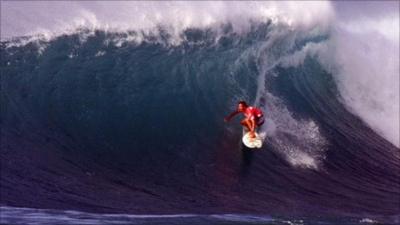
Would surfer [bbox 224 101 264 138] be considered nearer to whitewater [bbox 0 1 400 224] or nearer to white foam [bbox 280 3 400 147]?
whitewater [bbox 0 1 400 224]

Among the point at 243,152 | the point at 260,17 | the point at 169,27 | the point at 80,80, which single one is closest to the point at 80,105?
the point at 80,80

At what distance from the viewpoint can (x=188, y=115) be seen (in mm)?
11195

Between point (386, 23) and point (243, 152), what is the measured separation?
1233 cm

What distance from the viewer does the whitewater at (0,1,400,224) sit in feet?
27.2

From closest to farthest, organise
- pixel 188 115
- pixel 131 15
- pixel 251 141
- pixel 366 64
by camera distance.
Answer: pixel 251 141 < pixel 188 115 < pixel 131 15 < pixel 366 64

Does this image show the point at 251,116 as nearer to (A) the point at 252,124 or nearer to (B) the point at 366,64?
(A) the point at 252,124

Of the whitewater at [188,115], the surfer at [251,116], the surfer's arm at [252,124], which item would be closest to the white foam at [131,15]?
the whitewater at [188,115]

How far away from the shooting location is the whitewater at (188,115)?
27.2ft

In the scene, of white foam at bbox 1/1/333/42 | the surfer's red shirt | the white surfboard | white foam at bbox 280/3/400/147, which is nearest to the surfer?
the surfer's red shirt

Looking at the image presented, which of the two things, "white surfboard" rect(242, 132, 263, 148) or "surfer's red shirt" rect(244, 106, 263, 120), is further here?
"white surfboard" rect(242, 132, 263, 148)

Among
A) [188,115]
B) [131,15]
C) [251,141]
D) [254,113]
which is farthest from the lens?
[131,15]

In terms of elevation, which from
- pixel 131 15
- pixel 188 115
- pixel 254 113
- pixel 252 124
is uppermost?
pixel 131 15

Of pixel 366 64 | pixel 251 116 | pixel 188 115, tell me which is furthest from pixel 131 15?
pixel 366 64

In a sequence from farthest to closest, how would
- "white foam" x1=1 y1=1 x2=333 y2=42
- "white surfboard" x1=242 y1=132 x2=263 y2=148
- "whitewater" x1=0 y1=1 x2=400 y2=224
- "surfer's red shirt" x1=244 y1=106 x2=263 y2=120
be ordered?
"white foam" x1=1 y1=1 x2=333 y2=42
"white surfboard" x1=242 y1=132 x2=263 y2=148
"surfer's red shirt" x1=244 y1=106 x2=263 y2=120
"whitewater" x1=0 y1=1 x2=400 y2=224
